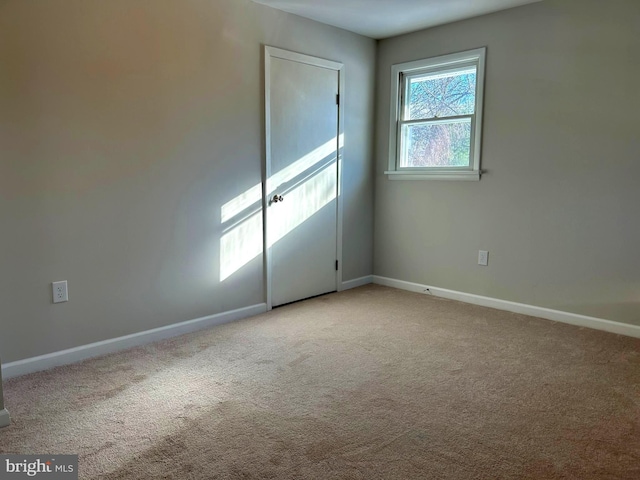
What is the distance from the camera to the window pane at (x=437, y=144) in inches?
159

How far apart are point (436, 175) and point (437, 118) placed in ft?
1.64

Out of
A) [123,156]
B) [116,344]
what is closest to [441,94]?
[123,156]

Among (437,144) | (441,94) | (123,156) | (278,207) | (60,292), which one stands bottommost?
(60,292)

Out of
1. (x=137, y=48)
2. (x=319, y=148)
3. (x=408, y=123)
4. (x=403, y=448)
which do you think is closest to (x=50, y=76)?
(x=137, y=48)

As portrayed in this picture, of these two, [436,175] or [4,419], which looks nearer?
[4,419]

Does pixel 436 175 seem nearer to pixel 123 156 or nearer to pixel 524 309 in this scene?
pixel 524 309

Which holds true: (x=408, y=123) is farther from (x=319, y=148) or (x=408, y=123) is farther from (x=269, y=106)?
(x=269, y=106)

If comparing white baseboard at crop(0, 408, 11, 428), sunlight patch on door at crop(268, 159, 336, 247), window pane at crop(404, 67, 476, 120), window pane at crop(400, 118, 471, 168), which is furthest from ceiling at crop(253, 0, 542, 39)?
white baseboard at crop(0, 408, 11, 428)

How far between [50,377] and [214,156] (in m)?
1.69

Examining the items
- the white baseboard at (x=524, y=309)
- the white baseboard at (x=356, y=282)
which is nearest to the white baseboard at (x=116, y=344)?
the white baseboard at (x=356, y=282)

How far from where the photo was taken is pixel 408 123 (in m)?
4.41

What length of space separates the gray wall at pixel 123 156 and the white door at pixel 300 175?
0.45ft

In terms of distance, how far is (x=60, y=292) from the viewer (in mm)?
2734

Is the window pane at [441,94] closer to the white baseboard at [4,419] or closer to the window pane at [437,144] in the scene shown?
the window pane at [437,144]
